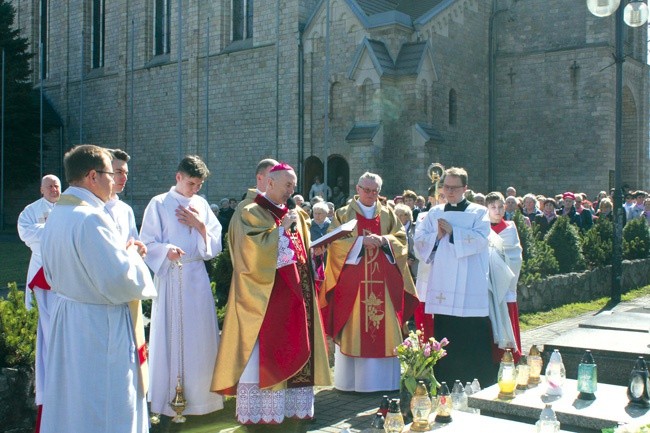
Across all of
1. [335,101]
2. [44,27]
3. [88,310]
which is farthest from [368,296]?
[44,27]

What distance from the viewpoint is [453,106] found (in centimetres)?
2402

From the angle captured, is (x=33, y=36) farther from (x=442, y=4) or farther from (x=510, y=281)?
(x=510, y=281)

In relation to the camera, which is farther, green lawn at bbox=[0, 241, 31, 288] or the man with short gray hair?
green lawn at bbox=[0, 241, 31, 288]

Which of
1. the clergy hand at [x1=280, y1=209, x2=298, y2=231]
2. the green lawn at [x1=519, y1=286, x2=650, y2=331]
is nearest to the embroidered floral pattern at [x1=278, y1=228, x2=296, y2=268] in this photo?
the clergy hand at [x1=280, y1=209, x2=298, y2=231]

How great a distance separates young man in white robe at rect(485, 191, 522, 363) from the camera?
679 cm

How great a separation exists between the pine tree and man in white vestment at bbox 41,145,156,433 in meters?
30.0

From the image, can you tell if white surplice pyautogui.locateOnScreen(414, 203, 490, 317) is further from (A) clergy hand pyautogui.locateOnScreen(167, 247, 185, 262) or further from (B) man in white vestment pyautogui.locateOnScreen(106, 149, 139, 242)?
(B) man in white vestment pyautogui.locateOnScreen(106, 149, 139, 242)

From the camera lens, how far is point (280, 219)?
239 inches

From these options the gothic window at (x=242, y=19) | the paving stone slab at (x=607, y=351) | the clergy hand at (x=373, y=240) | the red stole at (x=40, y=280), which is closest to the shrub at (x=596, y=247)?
the paving stone slab at (x=607, y=351)

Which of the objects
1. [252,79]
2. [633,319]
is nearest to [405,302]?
[633,319]

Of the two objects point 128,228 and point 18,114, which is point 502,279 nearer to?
point 128,228

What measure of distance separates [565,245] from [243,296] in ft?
28.9

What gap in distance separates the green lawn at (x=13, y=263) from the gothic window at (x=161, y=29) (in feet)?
31.8

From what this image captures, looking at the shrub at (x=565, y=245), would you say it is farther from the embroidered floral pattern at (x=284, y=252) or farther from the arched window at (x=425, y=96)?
the arched window at (x=425, y=96)
